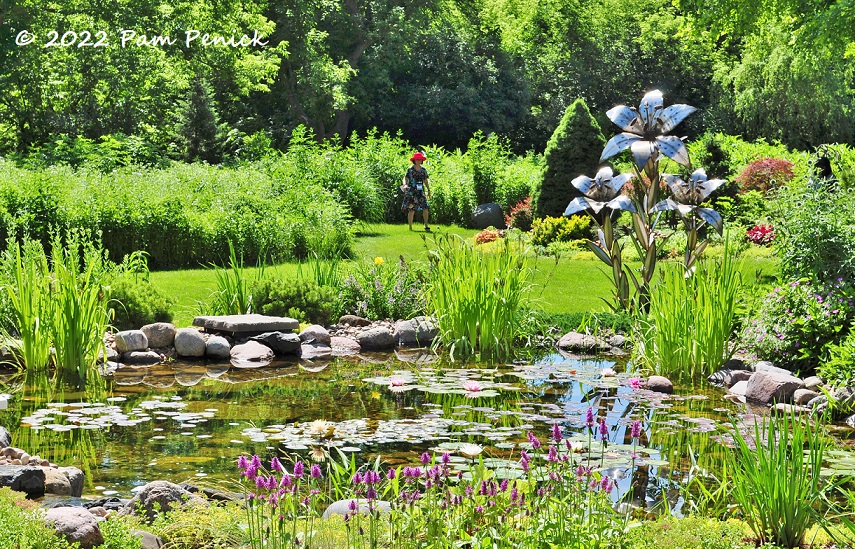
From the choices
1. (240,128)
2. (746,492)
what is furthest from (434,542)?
(240,128)

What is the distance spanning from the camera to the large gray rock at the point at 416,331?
32.3 ft

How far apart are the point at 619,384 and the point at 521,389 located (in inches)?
29.7

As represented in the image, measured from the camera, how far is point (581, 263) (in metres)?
14.6

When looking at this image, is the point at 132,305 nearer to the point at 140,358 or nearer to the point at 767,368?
the point at 140,358

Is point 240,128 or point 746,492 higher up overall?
point 240,128

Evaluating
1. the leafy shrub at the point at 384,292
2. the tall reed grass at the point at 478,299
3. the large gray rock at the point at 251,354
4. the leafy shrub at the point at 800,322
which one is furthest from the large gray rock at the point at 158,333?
the leafy shrub at the point at 800,322

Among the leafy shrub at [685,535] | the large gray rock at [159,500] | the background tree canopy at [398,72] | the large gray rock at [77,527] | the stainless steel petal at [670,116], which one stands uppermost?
the background tree canopy at [398,72]

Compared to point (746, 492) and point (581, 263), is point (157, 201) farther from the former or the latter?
point (746, 492)

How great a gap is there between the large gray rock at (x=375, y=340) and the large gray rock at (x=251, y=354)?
99 cm

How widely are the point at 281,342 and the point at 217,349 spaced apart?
2.03 feet

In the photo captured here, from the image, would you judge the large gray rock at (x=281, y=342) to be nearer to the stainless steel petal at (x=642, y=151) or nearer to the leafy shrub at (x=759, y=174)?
the stainless steel petal at (x=642, y=151)

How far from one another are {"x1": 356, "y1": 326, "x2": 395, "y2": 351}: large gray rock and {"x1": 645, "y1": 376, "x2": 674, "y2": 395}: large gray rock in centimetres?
313

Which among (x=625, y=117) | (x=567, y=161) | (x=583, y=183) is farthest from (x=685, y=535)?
(x=567, y=161)

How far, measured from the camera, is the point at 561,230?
53.8 feet
